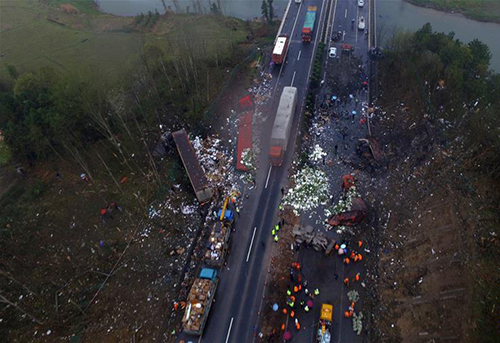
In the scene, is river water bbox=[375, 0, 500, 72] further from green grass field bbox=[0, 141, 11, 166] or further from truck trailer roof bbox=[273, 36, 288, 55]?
green grass field bbox=[0, 141, 11, 166]

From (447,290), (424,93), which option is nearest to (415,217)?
(447,290)

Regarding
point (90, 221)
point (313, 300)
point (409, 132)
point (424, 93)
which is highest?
point (424, 93)

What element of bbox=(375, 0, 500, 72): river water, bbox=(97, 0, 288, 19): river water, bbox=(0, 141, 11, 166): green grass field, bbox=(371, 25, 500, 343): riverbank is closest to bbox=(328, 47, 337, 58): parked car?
bbox=(371, 25, 500, 343): riverbank

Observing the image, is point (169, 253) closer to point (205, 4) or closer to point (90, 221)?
point (90, 221)

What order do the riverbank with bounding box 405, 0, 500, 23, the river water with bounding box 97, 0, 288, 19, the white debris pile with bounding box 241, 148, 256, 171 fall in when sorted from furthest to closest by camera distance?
the river water with bounding box 97, 0, 288, 19
the riverbank with bounding box 405, 0, 500, 23
the white debris pile with bounding box 241, 148, 256, 171

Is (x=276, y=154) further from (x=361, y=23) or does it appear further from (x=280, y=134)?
(x=361, y=23)

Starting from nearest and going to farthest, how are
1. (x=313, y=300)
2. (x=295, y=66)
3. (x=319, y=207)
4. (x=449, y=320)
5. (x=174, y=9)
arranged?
(x=449, y=320)
(x=313, y=300)
(x=319, y=207)
(x=295, y=66)
(x=174, y=9)
